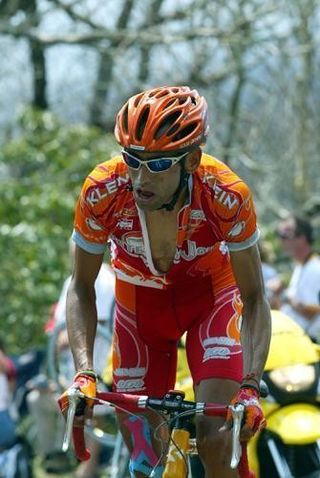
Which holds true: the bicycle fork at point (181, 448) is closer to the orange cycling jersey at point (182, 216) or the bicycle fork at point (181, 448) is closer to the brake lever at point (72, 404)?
the brake lever at point (72, 404)

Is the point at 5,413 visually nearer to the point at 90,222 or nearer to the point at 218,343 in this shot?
the point at 218,343

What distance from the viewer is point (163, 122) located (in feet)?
18.4

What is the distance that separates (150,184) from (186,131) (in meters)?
0.29

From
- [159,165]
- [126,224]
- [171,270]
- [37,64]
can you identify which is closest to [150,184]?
[159,165]

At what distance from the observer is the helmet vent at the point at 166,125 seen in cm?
558

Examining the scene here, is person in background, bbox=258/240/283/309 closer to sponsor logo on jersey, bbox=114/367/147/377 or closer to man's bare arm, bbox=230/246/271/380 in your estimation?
sponsor logo on jersey, bbox=114/367/147/377

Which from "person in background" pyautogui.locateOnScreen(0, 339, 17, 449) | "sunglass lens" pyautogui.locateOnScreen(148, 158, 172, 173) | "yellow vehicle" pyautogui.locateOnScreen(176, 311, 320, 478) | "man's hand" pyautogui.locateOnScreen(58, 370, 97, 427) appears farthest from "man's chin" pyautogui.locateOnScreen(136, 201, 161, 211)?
"person in background" pyautogui.locateOnScreen(0, 339, 17, 449)

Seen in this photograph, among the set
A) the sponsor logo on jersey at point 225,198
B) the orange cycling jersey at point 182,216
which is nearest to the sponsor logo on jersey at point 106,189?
the orange cycling jersey at point 182,216

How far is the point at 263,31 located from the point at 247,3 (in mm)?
412

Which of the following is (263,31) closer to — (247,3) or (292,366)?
(247,3)

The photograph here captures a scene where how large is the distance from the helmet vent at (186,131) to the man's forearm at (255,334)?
0.74m

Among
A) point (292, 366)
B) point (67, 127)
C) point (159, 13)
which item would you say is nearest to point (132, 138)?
point (292, 366)

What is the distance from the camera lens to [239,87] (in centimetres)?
1647

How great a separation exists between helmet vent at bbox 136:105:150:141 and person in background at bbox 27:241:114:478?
3.20m
